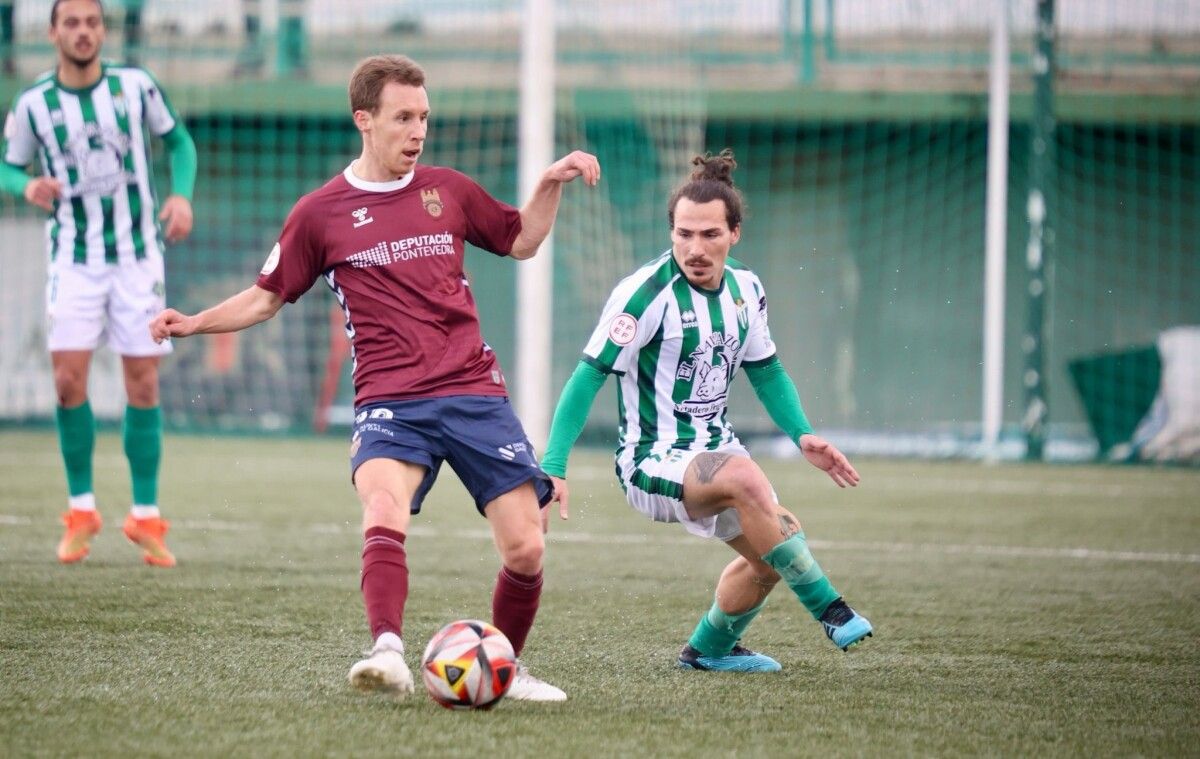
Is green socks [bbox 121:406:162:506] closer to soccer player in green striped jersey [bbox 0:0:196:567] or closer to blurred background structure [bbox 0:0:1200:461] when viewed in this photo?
soccer player in green striped jersey [bbox 0:0:196:567]

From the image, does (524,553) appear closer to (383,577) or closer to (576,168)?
(383,577)

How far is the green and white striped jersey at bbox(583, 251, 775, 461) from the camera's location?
4.56 meters

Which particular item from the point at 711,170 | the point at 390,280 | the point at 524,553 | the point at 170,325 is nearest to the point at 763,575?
the point at 524,553

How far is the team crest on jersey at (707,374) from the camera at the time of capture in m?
4.63

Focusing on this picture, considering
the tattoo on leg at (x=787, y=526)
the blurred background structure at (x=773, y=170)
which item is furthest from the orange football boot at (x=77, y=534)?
the blurred background structure at (x=773, y=170)

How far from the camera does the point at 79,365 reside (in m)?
6.51

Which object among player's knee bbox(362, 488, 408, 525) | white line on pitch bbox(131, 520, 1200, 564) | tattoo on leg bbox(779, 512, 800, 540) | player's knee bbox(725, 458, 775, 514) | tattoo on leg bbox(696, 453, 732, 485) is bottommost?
white line on pitch bbox(131, 520, 1200, 564)

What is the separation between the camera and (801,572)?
171 inches

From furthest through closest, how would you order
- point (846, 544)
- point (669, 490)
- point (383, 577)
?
point (846, 544) < point (669, 490) < point (383, 577)

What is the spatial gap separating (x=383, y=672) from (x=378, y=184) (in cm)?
141

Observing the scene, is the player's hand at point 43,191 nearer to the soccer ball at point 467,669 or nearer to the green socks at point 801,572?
the soccer ball at point 467,669

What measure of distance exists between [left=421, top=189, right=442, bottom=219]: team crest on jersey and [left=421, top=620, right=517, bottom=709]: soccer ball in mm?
1167

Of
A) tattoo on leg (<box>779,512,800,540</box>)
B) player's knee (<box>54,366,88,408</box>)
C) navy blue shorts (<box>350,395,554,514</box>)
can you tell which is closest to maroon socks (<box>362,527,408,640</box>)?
navy blue shorts (<box>350,395,554,514</box>)

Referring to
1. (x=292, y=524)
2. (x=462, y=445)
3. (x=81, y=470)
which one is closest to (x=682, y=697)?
(x=462, y=445)
